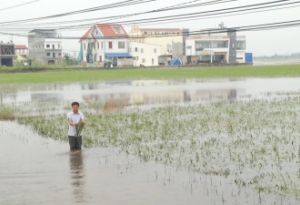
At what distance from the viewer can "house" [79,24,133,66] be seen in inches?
3206

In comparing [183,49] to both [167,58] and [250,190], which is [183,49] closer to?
[167,58]

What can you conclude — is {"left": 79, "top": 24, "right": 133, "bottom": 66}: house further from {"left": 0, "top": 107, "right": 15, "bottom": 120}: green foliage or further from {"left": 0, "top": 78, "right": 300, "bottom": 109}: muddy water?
{"left": 0, "top": 107, "right": 15, "bottom": 120}: green foliage

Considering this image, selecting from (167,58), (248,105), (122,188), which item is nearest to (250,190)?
(122,188)

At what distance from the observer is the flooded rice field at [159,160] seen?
7.82 metres

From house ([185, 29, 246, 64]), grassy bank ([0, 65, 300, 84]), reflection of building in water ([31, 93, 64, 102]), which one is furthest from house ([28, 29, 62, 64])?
reflection of building in water ([31, 93, 64, 102])

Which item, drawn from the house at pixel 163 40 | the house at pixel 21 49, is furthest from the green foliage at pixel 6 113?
the house at pixel 21 49

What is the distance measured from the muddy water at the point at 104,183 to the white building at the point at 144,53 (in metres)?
74.3

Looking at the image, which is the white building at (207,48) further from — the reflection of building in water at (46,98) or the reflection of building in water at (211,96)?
the reflection of building in water at (211,96)

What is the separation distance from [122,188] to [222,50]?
85.4 metres

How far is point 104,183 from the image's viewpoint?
28.4 feet

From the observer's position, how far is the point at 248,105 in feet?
68.4

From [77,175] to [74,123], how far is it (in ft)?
8.29

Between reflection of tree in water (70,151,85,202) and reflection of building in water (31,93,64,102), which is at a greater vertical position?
reflection of building in water (31,93,64,102)

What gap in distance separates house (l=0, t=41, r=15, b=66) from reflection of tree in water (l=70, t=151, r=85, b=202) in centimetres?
7160
